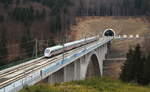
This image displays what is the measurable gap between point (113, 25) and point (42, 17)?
29324mm

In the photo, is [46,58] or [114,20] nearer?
[46,58]

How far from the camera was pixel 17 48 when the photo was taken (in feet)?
255

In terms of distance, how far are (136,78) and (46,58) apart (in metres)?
12.3

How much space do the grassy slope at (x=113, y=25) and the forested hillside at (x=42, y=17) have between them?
432cm

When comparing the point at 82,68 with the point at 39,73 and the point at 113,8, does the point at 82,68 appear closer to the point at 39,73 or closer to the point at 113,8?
the point at 39,73

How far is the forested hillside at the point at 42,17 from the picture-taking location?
7112 cm

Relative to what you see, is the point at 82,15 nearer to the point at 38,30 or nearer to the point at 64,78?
the point at 38,30

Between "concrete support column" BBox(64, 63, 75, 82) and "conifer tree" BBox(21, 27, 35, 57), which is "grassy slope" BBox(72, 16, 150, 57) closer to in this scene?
"conifer tree" BBox(21, 27, 35, 57)

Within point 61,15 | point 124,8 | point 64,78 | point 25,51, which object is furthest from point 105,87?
point 124,8

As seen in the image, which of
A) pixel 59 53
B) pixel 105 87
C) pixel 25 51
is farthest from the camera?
pixel 25 51

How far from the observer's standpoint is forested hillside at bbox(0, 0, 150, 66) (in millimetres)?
71119

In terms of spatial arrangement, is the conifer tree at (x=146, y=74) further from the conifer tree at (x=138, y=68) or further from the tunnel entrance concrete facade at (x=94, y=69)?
the tunnel entrance concrete facade at (x=94, y=69)

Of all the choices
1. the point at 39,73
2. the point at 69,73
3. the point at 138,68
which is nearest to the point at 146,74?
the point at 138,68

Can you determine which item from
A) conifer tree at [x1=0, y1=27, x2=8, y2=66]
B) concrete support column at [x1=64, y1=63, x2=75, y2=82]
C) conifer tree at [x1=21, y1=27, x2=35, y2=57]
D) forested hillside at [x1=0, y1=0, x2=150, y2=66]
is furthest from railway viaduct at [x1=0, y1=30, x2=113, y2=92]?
conifer tree at [x1=21, y1=27, x2=35, y2=57]
